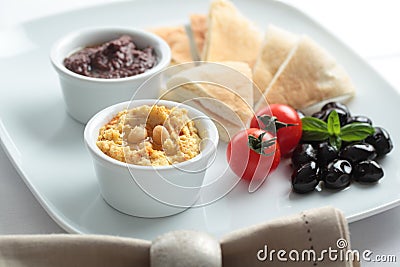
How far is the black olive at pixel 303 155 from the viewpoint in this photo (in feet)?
8.48

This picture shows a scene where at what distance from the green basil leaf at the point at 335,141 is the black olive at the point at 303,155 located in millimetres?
85

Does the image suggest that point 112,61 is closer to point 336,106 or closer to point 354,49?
point 336,106

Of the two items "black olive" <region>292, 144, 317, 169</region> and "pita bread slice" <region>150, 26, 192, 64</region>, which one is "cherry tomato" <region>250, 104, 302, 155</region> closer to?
"black olive" <region>292, 144, 317, 169</region>

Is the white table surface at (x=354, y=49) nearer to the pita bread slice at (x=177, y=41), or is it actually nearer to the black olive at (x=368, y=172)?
the black olive at (x=368, y=172)

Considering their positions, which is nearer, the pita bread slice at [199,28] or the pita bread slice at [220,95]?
the pita bread slice at [220,95]

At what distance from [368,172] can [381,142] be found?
0.64ft

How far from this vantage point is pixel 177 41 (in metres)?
3.41

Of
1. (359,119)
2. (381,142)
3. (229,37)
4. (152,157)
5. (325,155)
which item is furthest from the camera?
(229,37)

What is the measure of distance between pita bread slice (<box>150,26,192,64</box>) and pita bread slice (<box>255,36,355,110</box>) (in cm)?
50

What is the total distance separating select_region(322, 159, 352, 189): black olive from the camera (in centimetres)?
248

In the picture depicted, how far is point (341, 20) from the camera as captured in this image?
167 inches

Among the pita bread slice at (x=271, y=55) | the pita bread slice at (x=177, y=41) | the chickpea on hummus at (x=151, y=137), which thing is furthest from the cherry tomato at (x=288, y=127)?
the pita bread slice at (x=177, y=41)

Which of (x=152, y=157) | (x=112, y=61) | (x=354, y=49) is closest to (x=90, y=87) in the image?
(x=112, y=61)

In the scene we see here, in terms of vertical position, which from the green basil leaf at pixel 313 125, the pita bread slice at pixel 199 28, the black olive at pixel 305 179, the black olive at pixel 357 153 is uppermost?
the black olive at pixel 357 153
